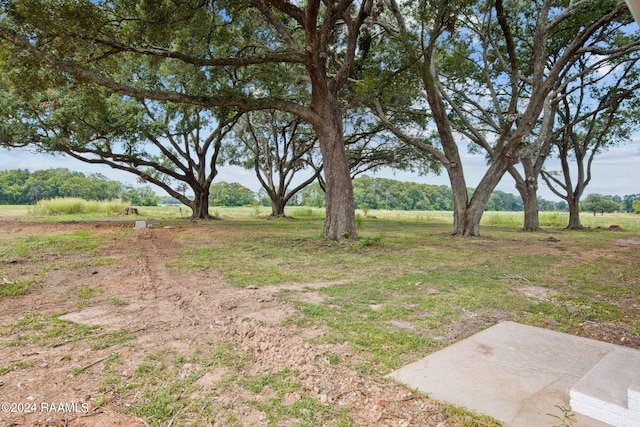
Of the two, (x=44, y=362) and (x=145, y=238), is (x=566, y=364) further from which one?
(x=145, y=238)

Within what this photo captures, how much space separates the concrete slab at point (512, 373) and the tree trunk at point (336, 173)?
547 cm

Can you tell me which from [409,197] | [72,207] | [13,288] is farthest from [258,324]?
[409,197]

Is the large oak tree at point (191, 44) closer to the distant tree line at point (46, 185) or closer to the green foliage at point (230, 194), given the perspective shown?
the distant tree line at point (46, 185)

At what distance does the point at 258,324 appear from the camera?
2795mm

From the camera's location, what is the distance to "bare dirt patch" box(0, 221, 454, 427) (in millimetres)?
1647

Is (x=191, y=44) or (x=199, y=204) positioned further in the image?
(x=199, y=204)

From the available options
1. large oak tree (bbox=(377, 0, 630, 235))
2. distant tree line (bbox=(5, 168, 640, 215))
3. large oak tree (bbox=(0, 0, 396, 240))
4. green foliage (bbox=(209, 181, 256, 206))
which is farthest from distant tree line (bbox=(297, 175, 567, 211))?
large oak tree (bbox=(0, 0, 396, 240))

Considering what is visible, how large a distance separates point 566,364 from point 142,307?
133 inches

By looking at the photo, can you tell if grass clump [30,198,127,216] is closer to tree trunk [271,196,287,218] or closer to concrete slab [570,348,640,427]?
tree trunk [271,196,287,218]

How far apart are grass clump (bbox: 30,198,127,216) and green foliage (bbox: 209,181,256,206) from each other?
20.4 m

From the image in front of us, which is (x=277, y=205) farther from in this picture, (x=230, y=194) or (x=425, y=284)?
(x=230, y=194)

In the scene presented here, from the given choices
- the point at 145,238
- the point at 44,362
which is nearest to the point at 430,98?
the point at 145,238

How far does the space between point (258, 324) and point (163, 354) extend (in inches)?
30.0

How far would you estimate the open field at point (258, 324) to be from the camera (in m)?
1.70
